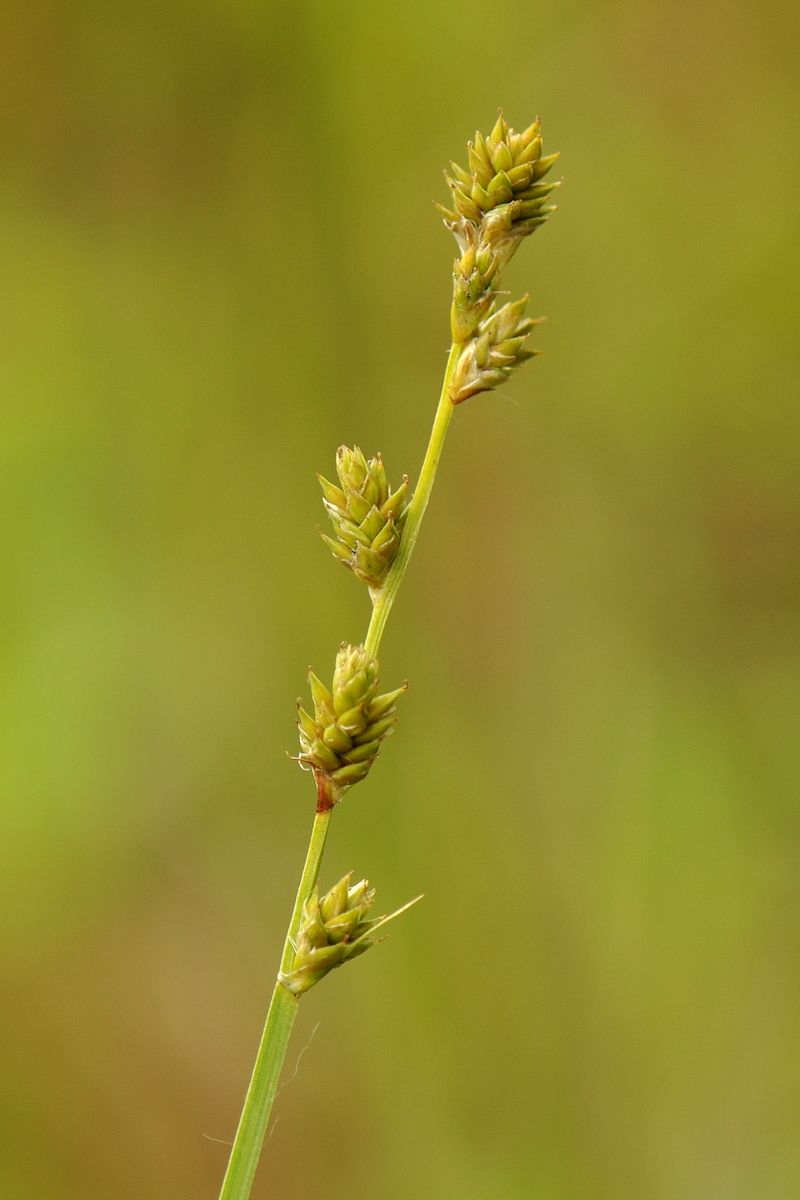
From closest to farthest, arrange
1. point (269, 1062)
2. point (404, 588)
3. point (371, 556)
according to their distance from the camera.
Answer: point (269, 1062)
point (371, 556)
point (404, 588)

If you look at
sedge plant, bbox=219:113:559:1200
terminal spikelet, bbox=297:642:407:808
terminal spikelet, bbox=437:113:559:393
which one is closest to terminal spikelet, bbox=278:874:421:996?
sedge plant, bbox=219:113:559:1200

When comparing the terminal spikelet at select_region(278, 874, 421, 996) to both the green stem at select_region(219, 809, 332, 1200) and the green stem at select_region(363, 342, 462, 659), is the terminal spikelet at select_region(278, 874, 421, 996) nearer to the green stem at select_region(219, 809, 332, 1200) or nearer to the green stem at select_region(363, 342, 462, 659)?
the green stem at select_region(219, 809, 332, 1200)

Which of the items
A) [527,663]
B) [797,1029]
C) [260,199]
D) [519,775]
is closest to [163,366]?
[260,199]

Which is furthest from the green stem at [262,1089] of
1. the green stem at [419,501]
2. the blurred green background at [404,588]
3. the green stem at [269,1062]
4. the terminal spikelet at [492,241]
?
the blurred green background at [404,588]

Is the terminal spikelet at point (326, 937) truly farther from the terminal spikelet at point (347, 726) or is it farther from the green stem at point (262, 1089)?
the terminal spikelet at point (347, 726)

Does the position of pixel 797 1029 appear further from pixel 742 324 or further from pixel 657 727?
pixel 742 324

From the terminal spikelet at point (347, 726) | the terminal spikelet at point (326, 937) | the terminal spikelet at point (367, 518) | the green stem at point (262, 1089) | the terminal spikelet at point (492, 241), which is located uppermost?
the terminal spikelet at point (492, 241)

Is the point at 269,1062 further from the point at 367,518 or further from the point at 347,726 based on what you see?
the point at 367,518

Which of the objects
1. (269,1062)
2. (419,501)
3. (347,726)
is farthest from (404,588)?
(269,1062)
